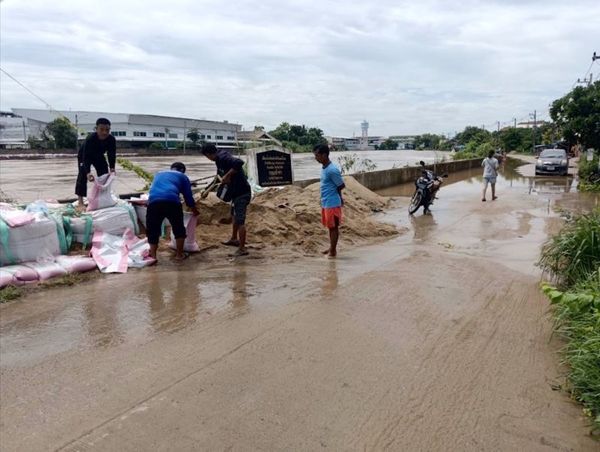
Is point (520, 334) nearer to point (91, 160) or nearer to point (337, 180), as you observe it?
point (337, 180)

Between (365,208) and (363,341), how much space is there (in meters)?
8.77

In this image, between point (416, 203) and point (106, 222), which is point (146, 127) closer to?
point (416, 203)

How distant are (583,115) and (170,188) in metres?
20.7

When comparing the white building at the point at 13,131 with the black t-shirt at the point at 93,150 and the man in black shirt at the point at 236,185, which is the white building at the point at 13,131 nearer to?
the black t-shirt at the point at 93,150

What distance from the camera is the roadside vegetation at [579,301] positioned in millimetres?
3092

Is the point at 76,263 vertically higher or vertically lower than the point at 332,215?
lower

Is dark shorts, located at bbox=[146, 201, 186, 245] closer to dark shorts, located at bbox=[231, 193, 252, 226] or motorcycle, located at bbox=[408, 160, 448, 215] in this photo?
dark shorts, located at bbox=[231, 193, 252, 226]

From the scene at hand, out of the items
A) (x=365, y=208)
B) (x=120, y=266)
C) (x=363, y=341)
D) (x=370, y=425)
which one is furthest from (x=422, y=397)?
(x=365, y=208)

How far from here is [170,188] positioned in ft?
21.4

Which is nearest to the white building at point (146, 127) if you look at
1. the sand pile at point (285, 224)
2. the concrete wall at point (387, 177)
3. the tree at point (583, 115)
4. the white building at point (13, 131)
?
the white building at point (13, 131)

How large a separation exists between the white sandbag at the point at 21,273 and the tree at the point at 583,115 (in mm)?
22028

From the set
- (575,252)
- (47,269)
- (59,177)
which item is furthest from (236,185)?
(59,177)

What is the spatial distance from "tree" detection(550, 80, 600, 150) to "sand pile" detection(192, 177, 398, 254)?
51.2 ft

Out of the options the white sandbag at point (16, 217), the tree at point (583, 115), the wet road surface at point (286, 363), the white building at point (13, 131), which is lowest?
the wet road surface at point (286, 363)
